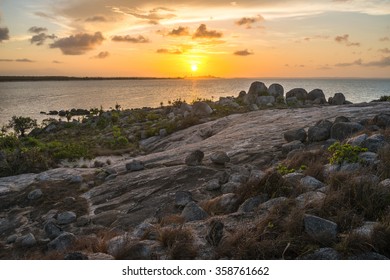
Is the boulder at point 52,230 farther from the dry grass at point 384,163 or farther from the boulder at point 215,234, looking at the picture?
the dry grass at point 384,163

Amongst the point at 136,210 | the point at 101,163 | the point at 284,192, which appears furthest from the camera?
the point at 101,163

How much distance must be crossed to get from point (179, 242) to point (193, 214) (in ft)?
5.73

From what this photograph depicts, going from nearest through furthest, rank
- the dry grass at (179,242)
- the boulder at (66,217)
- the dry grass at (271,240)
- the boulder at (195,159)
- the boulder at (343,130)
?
the dry grass at (271,240) → the dry grass at (179,242) → the boulder at (66,217) → the boulder at (343,130) → the boulder at (195,159)

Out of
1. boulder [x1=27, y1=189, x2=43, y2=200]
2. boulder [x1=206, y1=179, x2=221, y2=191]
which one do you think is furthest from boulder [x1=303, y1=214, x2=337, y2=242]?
boulder [x1=27, y1=189, x2=43, y2=200]

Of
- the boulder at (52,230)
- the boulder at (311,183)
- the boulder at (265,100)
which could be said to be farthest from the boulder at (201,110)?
the boulder at (311,183)

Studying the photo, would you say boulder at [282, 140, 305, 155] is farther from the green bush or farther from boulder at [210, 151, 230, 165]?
the green bush

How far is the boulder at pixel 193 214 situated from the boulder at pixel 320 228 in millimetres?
2426

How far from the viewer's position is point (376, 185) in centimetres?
625

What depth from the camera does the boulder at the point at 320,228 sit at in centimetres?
519

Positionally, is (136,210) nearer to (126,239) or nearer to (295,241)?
(126,239)

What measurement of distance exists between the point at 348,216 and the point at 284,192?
1804mm

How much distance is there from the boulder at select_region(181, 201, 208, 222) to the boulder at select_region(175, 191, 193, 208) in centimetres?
114

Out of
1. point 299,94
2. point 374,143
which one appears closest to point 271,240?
point 374,143

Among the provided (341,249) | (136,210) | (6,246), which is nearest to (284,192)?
(341,249)
